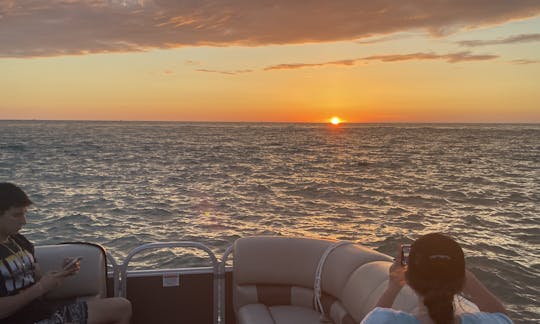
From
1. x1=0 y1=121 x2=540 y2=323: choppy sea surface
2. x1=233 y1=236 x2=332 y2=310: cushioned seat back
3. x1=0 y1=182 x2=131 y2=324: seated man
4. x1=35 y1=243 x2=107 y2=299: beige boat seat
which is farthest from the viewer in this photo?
x1=0 y1=121 x2=540 y2=323: choppy sea surface

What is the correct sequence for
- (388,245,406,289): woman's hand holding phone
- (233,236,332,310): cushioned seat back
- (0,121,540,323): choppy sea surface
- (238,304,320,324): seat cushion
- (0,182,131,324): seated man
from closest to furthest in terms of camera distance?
(388,245,406,289): woman's hand holding phone → (0,182,131,324): seated man → (238,304,320,324): seat cushion → (233,236,332,310): cushioned seat back → (0,121,540,323): choppy sea surface

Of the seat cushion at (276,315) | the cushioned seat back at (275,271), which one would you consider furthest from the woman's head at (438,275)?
the cushioned seat back at (275,271)

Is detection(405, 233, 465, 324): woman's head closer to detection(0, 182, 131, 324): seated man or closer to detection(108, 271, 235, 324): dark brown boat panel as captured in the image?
detection(0, 182, 131, 324): seated man

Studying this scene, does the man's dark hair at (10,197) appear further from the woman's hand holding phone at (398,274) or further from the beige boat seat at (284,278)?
the woman's hand holding phone at (398,274)

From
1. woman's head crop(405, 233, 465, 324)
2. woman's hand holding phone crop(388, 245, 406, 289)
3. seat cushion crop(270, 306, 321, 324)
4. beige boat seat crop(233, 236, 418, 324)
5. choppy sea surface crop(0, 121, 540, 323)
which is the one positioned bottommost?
choppy sea surface crop(0, 121, 540, 323)

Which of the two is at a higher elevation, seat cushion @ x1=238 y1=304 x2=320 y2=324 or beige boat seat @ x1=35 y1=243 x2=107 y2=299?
beige boat seat @ x1=35 y1=243 x2=107 y2=299

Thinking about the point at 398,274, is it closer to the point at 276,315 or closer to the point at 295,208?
the point at 276,315

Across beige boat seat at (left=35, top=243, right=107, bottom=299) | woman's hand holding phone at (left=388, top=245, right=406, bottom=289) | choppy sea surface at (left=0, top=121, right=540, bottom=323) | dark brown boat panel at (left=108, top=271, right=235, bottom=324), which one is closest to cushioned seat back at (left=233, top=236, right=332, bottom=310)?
dark brown boat panel at (left=108, top=271, right=235, bottom=324)

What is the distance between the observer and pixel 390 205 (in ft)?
60.0

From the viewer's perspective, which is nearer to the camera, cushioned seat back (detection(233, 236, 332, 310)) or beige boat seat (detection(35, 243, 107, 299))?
beige boat seat (detection(35, 243, 107, 299))

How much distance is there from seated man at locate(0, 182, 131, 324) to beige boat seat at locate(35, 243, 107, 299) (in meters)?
0.37

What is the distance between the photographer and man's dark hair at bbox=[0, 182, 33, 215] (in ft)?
10.4

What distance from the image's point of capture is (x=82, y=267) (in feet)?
12.6

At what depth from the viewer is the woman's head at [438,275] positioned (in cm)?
191
